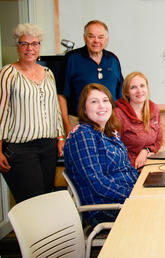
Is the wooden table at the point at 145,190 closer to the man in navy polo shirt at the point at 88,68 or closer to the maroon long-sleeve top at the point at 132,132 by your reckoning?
the maroon long-sleeve top at the point at 132,132

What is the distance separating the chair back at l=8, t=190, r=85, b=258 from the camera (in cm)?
125

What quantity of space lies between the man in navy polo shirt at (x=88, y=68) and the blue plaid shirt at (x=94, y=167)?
0.69 metres

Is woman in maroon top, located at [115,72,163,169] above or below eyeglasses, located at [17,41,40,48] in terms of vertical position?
below

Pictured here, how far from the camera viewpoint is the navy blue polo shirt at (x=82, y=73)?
257cm

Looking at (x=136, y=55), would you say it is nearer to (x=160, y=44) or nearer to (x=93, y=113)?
(x=160, y=44)

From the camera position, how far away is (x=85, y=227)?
1.87 metres

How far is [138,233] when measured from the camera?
118 cm

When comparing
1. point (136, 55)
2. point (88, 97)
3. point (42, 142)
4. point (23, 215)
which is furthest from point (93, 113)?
point (136, 55)

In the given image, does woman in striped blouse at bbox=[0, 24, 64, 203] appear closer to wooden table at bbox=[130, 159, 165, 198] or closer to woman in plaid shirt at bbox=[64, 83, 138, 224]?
woman in plaid shirt at bbox=[64, 83, 138, 224]

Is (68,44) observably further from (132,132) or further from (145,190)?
(145,190)

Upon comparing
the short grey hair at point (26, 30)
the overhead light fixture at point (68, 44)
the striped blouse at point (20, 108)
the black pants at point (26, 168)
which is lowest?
the black pants at point (26, 168)

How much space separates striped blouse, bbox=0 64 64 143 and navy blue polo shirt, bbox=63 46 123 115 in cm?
47

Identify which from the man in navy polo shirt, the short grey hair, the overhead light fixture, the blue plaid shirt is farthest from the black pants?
the overhead light fixture

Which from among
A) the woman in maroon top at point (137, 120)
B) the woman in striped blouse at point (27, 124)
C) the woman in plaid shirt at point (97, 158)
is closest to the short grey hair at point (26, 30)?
the woman in striped blouse at point (27, 124)
